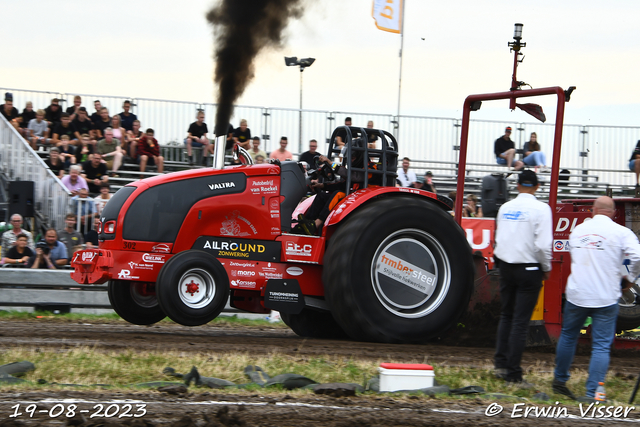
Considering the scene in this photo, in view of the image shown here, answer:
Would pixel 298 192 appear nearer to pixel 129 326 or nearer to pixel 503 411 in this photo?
pixel 129 326

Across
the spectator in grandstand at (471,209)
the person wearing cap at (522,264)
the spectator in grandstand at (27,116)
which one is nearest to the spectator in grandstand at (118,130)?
the spectator in grandstand at (27,116)

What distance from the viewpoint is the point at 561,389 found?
18.1 ft

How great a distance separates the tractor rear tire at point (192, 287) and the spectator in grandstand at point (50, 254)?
14.4ft

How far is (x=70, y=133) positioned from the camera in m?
13.9

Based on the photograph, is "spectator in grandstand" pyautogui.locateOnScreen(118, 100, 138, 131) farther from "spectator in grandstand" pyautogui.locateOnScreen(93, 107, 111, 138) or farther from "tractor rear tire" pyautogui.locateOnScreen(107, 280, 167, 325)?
"tractor rear tire" pyautogui.locateOnScreen(107, 280, 167, 325)

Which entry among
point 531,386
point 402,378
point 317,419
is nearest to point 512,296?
point 531,386

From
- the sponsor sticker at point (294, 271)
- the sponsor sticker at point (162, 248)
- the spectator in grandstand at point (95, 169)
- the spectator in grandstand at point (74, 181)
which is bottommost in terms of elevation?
the sponsor sticker at point (294, 271)

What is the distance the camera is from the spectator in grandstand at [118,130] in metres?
14.0

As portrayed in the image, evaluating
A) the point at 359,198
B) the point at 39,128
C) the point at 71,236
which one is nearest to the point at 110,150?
the point at 39,128

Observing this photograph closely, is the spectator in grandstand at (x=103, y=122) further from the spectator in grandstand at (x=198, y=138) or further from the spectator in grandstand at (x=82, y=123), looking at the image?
the spectator in grandstand at (x=198, y=138)

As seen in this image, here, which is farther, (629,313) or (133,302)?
(629,313)

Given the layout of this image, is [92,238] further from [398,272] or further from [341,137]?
[398,272]

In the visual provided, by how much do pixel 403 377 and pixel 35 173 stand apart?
31.2ft

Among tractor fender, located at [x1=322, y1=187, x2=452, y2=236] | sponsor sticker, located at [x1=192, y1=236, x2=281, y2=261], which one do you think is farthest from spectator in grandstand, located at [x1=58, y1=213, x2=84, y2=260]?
tractor fender, located at [x1=322, y1=187, x2=452, y2=236]
